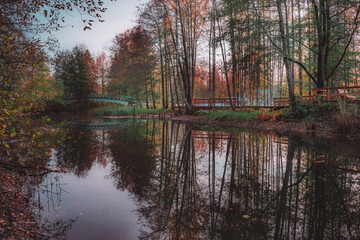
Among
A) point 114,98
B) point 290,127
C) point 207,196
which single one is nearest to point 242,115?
point 290,127

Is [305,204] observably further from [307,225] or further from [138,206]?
[138,206]

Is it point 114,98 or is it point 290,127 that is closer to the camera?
point 290,127

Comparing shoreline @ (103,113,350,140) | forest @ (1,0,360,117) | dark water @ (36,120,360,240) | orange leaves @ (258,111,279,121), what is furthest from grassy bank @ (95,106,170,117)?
dark water @ (36,120,360,240)

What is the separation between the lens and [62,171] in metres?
5.74

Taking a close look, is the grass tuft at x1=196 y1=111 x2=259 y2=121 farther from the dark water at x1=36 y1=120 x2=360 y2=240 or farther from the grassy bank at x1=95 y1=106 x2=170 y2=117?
the grassy bank at x1=95 y1=106 x2=170 y2=117

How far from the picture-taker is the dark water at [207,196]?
301 centimetres

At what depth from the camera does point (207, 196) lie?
13.5ft

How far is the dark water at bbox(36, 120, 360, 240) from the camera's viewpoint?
301 centimetres

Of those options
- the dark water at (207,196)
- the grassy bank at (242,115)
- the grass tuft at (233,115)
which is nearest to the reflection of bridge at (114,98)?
the grassy bank at (242,115)

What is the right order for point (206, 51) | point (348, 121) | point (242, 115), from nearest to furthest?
1. point (348, 121)
2. point (242, 115)
3. point (206, 51)

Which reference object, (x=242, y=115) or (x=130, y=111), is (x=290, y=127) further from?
(x=130, y=111)

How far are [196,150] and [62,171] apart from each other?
15.5 feet

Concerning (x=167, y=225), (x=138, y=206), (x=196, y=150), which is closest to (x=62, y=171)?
(x=138, y=206)

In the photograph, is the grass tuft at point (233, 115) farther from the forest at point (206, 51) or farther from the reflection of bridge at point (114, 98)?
the reflection of bridge at point (114, 98)
